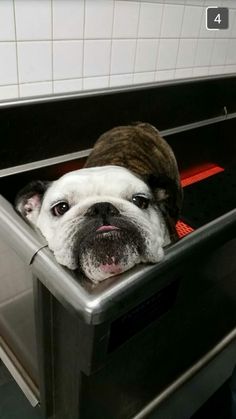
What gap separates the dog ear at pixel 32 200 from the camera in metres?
1.01

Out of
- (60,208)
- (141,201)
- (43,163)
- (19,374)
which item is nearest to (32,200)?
(60,208)

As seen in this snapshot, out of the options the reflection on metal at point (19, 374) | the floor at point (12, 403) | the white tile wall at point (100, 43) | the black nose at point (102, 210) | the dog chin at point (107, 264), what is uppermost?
the white tile wall at point (100, 43)

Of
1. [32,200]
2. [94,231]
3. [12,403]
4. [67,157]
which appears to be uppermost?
[94,231]

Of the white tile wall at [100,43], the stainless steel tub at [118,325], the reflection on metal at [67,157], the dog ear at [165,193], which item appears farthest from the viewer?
the reflection on metal at [67,157]

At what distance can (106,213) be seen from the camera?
777 millimetres

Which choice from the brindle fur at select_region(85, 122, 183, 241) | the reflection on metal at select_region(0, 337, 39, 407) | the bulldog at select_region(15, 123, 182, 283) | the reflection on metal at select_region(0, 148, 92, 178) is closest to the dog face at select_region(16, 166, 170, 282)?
the bulldog at select_region(15, 123, 182, 283)

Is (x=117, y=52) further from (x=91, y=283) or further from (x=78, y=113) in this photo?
(x=91, y=283)

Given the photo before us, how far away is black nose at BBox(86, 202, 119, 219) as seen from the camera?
78 centimetres

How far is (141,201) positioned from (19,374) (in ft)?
2.37

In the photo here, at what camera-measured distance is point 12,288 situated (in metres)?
1.04

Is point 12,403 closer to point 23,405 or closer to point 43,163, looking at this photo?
point 23,405

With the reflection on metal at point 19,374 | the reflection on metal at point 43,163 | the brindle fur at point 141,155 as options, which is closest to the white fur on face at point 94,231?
the brindle fur at point 141,155

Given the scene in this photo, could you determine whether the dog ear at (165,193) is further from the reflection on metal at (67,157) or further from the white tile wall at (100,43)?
the white tile wall at (100,43)

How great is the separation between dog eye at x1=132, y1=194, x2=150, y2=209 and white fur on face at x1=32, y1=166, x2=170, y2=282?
0.04ft
